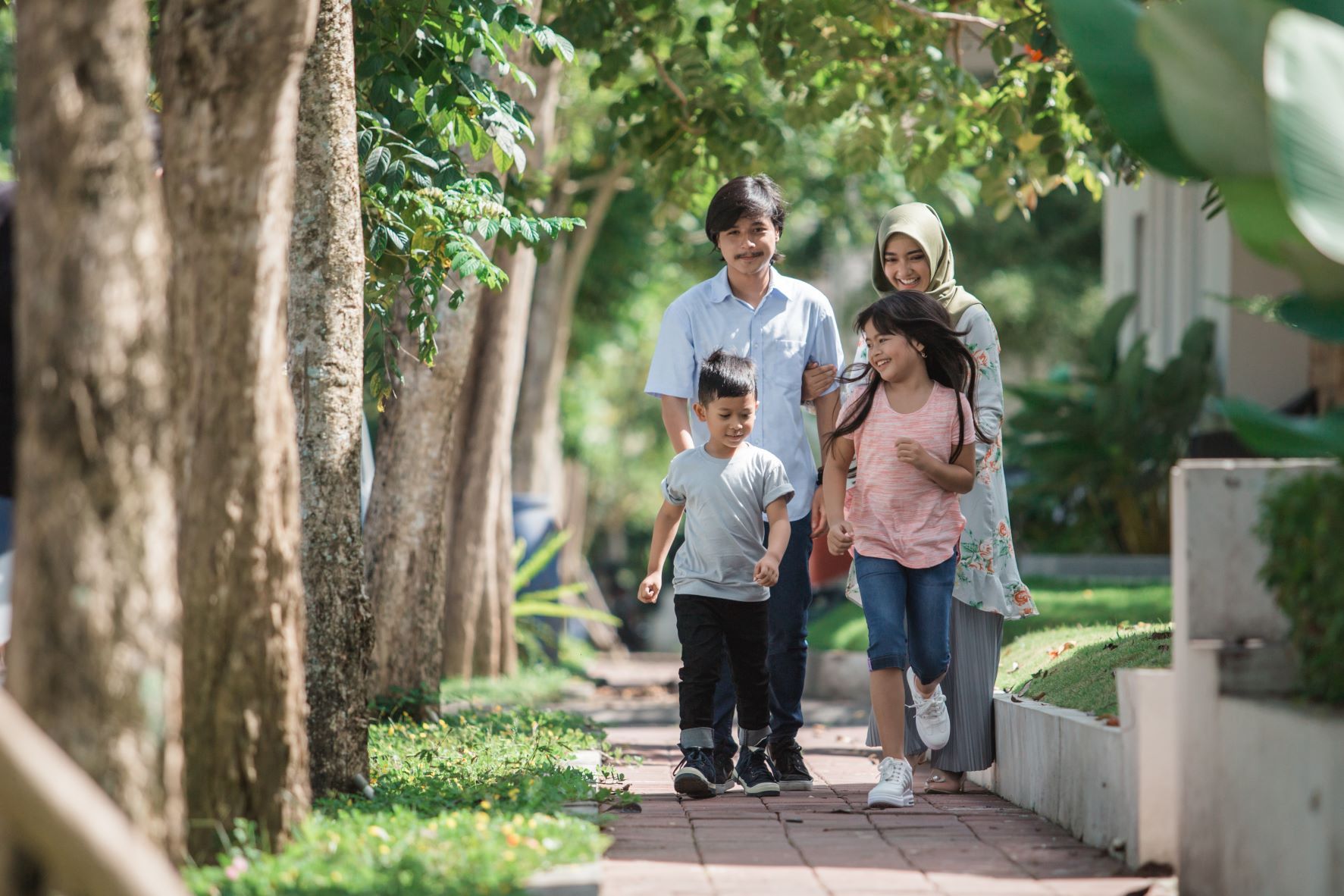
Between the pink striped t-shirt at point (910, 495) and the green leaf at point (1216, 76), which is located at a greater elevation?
the green leaf at point (1216, 76)

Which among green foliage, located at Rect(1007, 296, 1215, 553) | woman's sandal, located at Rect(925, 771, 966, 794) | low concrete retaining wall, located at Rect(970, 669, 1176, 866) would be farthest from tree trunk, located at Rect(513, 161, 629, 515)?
low concrete retaining wall, located at Rect(970, 669, 1176, 866)

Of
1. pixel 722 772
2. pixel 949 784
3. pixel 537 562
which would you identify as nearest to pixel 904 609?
pixel 949 784

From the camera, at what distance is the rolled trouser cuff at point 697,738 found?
19.2 feet

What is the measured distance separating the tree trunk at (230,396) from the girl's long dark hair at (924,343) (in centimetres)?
245

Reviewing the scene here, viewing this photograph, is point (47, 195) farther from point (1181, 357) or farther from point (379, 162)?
point (1181, 357)

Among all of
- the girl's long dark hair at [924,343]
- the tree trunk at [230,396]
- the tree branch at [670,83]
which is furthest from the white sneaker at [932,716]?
the tree branch at [670,83]

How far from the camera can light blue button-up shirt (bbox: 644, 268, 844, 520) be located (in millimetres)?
6328

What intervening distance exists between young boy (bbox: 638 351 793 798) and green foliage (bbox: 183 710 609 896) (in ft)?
1.89

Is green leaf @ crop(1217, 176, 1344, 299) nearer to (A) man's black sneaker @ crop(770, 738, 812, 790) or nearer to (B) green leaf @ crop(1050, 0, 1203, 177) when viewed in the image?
(B) green leaf @ crop(1050, 0, 1203, 177)

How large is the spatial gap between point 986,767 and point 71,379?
408 cm

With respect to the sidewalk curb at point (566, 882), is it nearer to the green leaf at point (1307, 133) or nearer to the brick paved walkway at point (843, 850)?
the brick paved walkway at point (843, 850)

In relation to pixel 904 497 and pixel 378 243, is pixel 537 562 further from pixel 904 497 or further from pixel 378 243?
pixel 904 497

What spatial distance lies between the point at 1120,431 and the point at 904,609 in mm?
9453

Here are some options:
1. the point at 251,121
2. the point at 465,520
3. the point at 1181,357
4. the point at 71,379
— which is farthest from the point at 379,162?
the point at 1181,357
